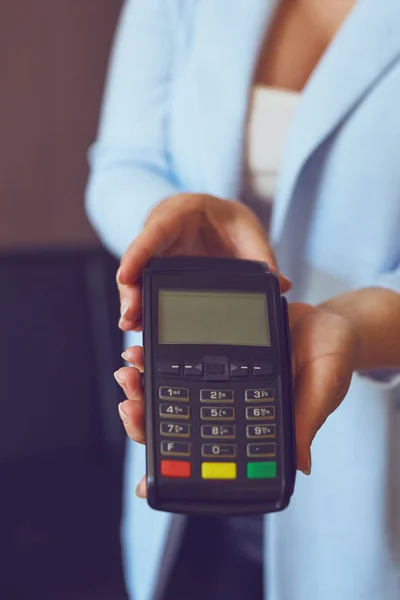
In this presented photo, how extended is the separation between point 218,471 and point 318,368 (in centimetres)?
6

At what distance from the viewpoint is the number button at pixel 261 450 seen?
256 mm

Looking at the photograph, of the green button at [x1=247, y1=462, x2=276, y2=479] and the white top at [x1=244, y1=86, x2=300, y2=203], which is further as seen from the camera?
the white top at [x1=244, y1=86, x2=300, y2=203]

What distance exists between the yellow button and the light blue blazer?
0.36 ft

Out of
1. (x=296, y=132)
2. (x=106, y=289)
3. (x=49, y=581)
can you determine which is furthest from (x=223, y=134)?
(x=49, y=581)

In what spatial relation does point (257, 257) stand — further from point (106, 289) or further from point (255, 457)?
point (106, 289)

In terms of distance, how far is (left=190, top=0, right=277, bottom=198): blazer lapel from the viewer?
0.37m

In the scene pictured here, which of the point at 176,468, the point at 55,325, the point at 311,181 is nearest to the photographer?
the point at 176,468

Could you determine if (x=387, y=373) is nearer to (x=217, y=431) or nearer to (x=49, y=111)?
(x=217, y=431)

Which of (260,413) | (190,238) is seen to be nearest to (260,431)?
(260,413)

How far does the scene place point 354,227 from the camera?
1.14 ft

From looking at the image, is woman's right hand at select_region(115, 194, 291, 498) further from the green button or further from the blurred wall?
the blurred wall

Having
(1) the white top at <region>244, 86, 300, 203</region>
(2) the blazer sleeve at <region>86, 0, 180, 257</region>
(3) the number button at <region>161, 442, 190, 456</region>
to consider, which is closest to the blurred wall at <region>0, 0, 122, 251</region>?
(2) the blazer sleeve at <region>86, 0, 180, 257</region>

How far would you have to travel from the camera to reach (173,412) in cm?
26

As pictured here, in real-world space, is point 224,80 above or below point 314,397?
above
